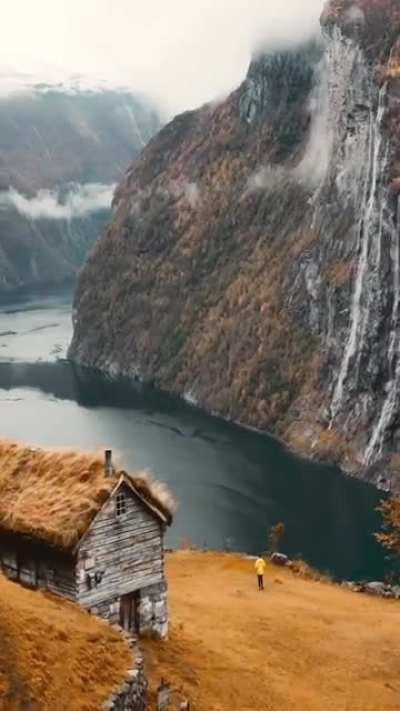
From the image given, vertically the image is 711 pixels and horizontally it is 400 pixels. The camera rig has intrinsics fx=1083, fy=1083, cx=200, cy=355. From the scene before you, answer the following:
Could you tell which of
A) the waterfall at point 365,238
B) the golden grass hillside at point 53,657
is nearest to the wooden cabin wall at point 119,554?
the golden grass hillside at point 53,657

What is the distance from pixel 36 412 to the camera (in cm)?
19325

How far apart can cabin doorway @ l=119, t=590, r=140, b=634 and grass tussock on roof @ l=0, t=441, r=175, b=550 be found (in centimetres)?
359

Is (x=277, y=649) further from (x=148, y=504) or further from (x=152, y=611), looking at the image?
(x=148, y=504)

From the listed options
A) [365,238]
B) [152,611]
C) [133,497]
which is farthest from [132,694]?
[365,238]

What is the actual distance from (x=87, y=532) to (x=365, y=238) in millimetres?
141328

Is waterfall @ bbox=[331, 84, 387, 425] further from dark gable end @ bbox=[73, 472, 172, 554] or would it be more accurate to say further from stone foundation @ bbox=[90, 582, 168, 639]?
stone foundation @ bbox=[90, 582, 168, 639]

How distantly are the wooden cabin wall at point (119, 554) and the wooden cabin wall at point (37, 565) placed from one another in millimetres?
527

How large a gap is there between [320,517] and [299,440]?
4753 centimetres

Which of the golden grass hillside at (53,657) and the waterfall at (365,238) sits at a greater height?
the golden grass hillside at (53,657)

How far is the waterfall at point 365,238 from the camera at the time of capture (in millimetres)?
172125

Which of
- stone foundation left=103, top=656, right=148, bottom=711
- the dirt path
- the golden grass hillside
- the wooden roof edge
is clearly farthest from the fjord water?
stone foundation left=103, top=656, right=148, bottom=711

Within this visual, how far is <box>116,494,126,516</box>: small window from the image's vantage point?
43844mm

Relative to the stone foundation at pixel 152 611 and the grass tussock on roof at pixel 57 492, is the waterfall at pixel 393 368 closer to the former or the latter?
the stone foundation at pixel 152 611

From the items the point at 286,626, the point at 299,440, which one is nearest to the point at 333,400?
the point at 299,440
